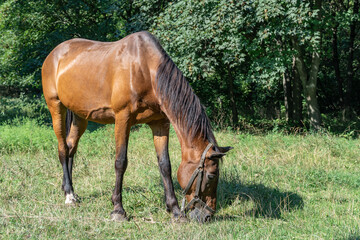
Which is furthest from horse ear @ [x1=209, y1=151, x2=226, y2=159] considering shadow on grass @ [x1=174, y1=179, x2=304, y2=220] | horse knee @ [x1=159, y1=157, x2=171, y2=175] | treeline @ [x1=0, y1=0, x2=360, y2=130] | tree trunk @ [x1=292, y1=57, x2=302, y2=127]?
tree trunk @ [x1=292, y1=57, x2=302, y2=127]

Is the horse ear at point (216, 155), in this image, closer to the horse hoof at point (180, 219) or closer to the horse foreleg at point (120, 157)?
the horse hoof at point (180, 219)

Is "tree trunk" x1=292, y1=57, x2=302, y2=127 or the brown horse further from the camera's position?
"tree trunk" x1=292, y1=57, x2=302, y2=127

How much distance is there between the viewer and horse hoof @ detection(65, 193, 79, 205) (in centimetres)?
478

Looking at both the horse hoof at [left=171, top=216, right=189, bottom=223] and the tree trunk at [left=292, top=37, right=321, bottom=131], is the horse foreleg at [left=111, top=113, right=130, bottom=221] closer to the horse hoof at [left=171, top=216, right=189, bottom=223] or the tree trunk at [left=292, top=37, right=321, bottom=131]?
the horse hoof at [left=171, top=216, right=189, bottom=223]

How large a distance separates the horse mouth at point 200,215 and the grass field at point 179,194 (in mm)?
75

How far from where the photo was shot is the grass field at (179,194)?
3627 millimetres

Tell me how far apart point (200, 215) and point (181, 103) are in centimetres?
126

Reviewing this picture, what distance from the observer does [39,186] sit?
540 cm

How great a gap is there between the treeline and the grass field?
10.1 ft

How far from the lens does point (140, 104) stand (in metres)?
4.25

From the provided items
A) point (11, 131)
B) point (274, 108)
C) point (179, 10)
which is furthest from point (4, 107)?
point (274, 108)

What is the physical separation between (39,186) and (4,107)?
15.3 m

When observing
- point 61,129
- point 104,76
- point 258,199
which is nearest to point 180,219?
point 258,199

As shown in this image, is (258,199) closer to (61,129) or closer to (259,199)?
(259,199)
